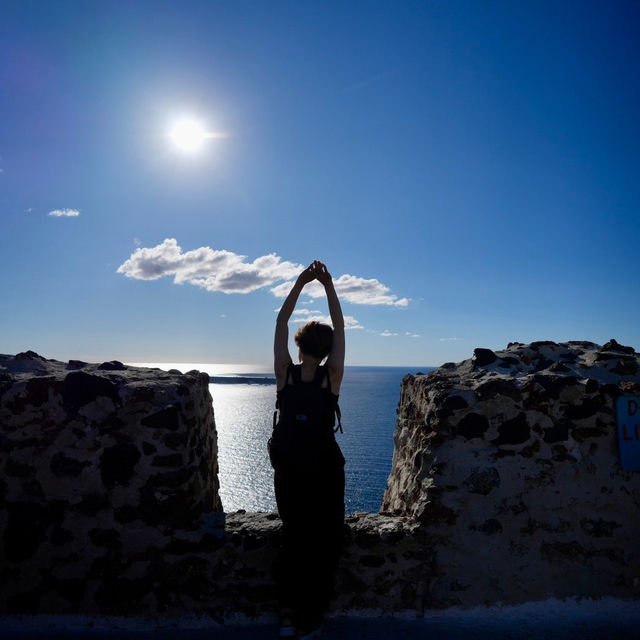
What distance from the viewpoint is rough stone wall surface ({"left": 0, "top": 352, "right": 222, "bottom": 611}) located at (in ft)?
11.3

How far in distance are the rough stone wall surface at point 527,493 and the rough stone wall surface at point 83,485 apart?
1.91 m

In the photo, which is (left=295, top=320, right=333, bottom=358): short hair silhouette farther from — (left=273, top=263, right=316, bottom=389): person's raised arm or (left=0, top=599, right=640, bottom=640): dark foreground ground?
(left=0, top=599, right=640, bottom=640): dark foreground ground

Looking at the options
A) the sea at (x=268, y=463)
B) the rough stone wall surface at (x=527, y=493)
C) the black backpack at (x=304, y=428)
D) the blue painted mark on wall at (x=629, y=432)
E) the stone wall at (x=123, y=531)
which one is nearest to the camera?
the black backpack at (x=304, y=428)

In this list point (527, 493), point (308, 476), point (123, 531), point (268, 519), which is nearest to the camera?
point (308, 476)

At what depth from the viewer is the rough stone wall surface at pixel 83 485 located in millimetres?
3439

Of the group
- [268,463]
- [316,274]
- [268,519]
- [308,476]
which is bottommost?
[268,463]

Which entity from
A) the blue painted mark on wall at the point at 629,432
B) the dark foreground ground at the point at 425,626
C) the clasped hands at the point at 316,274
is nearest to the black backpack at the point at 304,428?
the clasped hands at the point at 316,274

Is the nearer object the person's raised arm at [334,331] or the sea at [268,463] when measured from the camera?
the person's raised arm at [334,331]

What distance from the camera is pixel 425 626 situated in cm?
338

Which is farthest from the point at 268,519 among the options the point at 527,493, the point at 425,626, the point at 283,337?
the point at 527,493

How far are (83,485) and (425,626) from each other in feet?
8.58

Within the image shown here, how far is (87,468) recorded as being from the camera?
3.52 meters

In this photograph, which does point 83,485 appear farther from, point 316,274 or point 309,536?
point 316,274

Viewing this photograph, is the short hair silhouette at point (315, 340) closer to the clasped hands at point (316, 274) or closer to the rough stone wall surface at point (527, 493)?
the clasped hands at point (316, 274)
